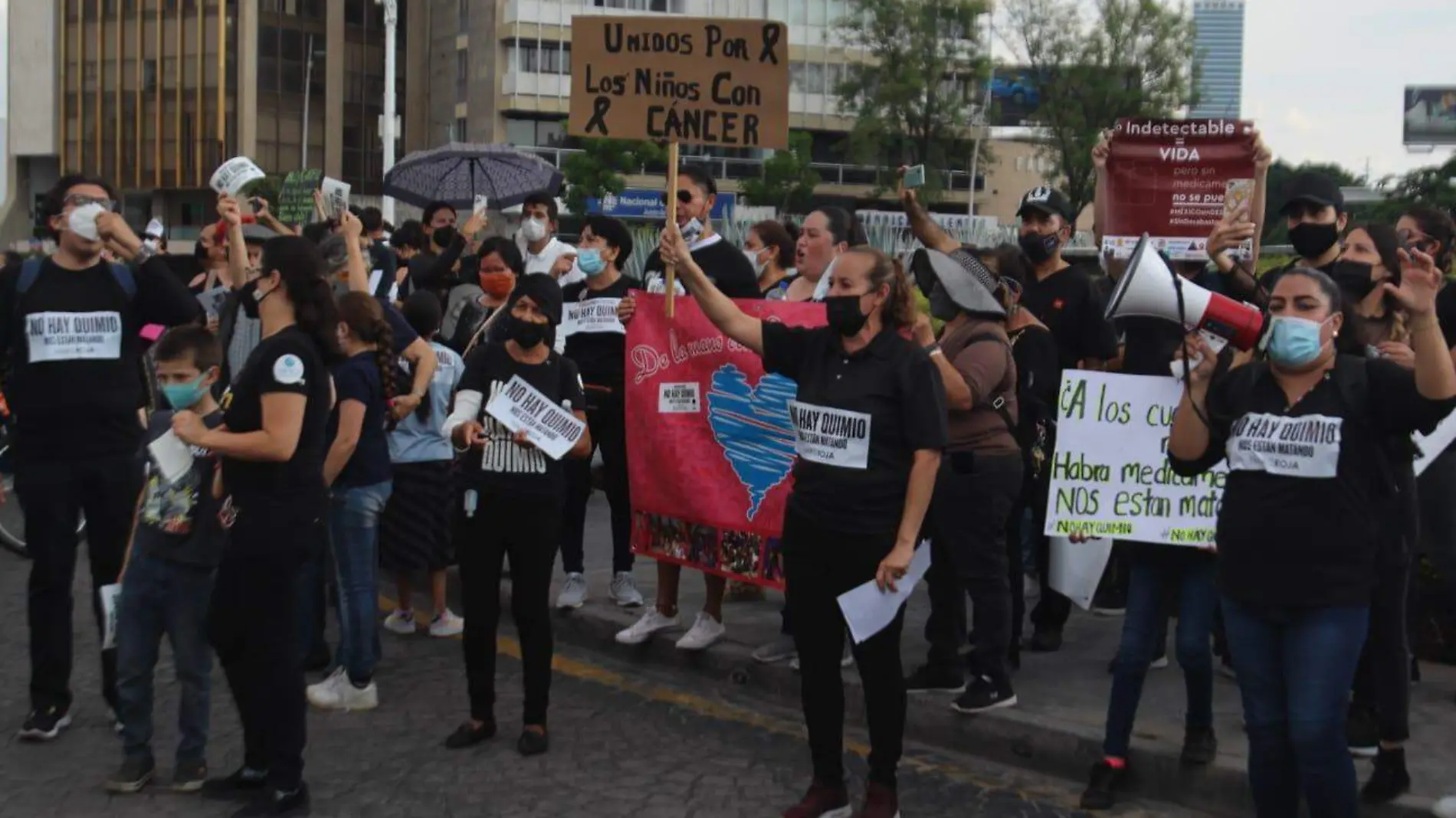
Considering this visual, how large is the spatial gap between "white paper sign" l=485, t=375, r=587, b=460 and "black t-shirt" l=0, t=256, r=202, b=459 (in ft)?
4.77

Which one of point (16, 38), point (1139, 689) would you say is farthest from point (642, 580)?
point (16, 38)

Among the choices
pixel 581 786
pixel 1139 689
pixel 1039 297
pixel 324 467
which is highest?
pixel 1039 297

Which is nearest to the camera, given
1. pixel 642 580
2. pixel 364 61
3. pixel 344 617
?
pixel 344 617

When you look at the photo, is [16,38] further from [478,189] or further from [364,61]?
[478,189]

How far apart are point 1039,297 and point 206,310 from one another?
506 cm

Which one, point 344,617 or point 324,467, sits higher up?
point 324,467

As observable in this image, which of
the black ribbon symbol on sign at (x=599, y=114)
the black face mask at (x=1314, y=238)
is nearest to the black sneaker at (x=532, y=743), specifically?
the black ribbon symbol on sign at (x=599, y=114)

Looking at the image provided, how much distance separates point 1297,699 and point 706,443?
377 centimetres

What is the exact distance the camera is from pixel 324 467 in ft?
21.7

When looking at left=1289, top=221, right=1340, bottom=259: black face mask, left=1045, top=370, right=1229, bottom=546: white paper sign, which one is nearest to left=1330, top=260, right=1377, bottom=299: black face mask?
left=1289, top=221, right=1340, bottom=259: black face mask

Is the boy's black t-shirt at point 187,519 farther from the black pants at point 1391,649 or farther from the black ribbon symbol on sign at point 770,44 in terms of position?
the black pants at point 1391,649

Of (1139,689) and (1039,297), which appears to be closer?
(1139,689)

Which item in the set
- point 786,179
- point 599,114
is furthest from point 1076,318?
point 786,179

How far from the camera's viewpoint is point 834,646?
6012mm
